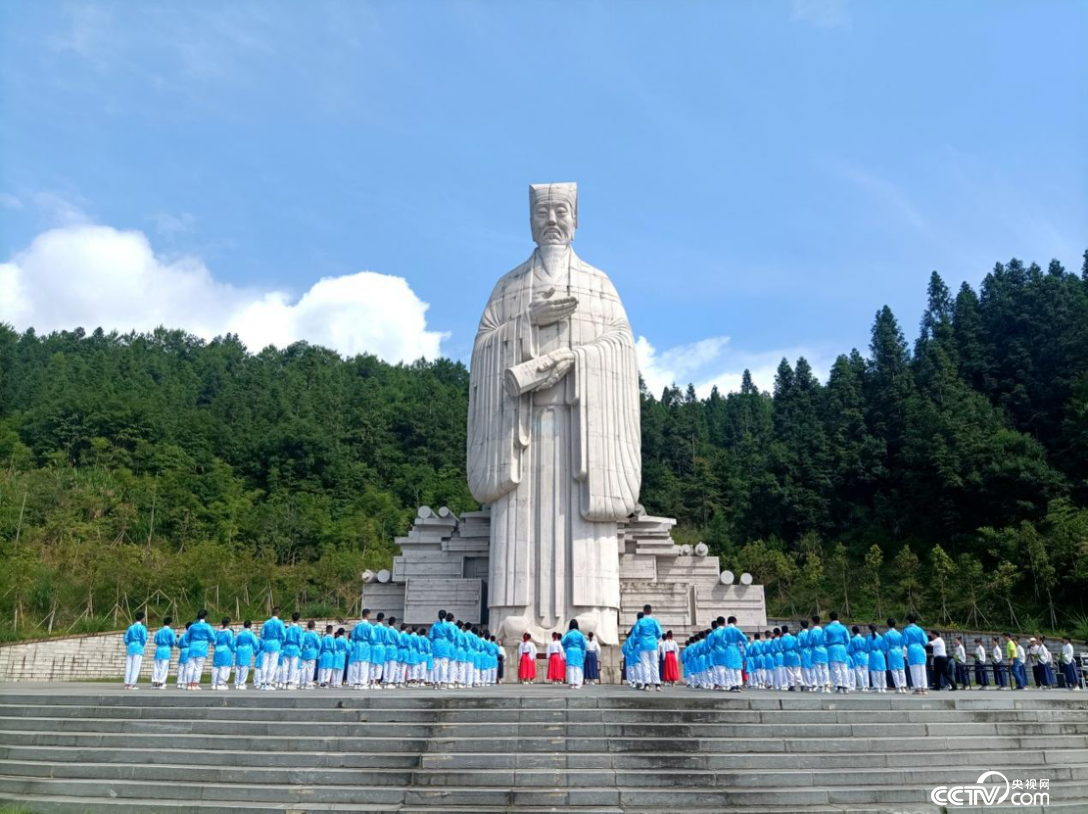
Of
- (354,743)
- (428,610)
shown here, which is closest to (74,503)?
(428,610)

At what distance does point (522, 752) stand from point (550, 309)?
9.78m

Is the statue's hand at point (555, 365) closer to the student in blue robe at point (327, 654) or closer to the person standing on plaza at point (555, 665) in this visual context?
the person standing on plaza at point (555, 665)

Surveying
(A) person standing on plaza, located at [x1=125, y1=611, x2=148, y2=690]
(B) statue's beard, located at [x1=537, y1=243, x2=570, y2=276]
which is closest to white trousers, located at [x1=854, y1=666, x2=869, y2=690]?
(B) statue's beard, located at [x1=537, y1=243, x2=570, y2=276]

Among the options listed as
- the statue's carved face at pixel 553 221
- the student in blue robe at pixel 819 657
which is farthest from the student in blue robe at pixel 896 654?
the statue's carved face at pixel 553 221

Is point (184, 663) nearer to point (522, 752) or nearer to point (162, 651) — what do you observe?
point (162, 651)

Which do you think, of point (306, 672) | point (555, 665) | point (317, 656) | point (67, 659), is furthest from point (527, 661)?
point (67, 659)

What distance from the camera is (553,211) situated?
1719 centimetres

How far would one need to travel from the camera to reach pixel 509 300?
17250 millimetres

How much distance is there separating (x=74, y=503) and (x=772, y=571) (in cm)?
2595

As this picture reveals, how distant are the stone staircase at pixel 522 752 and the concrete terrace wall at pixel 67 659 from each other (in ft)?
36.1

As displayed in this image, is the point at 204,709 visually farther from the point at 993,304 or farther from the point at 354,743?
the point at 993,304

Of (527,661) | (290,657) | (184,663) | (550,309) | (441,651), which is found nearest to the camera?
(184,663)

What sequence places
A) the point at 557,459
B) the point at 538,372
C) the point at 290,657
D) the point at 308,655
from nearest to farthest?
1. the point at 290,657
2. the point at 308,655
3. the point at 538,372
4. the point at 557,459

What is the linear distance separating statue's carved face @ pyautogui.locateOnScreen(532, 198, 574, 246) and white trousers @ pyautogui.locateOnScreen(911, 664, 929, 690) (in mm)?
10116
